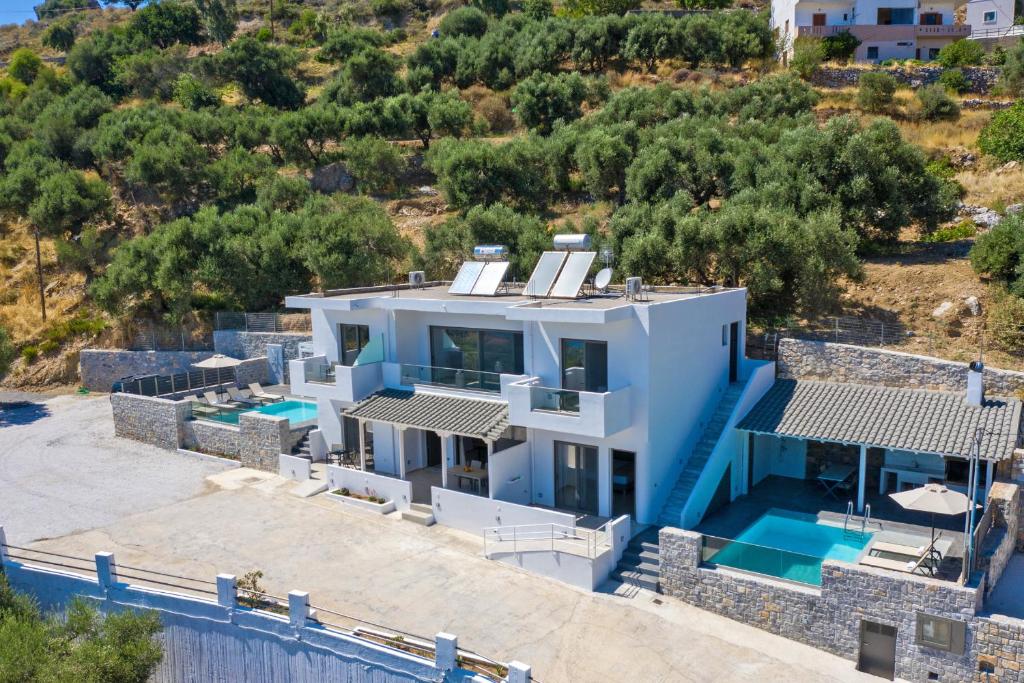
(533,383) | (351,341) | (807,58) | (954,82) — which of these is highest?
(807,58)

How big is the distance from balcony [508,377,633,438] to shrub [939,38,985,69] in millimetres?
46217

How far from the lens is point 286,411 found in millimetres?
28328

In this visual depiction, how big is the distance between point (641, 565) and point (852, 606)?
4312 mm

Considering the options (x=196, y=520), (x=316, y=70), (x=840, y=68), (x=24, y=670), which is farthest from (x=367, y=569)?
(x=316, y=70)

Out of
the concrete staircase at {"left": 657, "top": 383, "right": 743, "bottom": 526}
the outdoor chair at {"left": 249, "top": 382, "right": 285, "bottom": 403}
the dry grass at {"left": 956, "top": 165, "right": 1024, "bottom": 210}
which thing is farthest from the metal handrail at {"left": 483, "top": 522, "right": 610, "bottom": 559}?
the dry grass at {"left": 956, "top": 165, "right": 1024, "bottom": 210}

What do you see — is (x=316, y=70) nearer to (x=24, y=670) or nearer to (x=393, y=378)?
(x=393, y=378)

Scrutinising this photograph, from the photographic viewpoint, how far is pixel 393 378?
72.5ft

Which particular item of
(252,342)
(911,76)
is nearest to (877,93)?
(911,76)

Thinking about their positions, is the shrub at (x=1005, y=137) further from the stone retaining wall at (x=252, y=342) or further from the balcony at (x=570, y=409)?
the stone retaining wall at (x=252, y=342)

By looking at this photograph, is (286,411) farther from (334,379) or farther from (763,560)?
(763,560)

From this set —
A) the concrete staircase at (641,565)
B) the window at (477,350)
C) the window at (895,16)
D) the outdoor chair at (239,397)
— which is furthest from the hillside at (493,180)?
the concrete staircase at (641,565)

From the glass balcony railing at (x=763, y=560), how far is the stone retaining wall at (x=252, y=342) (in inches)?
829

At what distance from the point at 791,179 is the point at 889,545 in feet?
58.8

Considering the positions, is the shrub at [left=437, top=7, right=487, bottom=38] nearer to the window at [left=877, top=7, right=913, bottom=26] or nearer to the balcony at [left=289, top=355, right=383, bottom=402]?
the window at [left=877, top=7, right=913, bottom=26]
